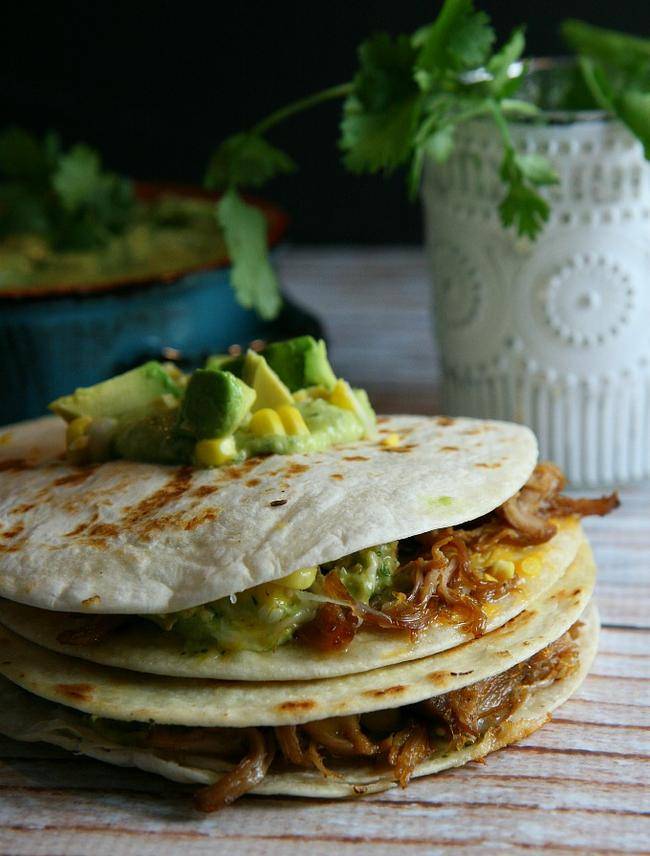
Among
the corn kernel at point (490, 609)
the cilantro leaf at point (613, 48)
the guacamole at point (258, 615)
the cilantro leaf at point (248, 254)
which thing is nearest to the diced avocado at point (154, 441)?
the guacamole at point (258, 615)

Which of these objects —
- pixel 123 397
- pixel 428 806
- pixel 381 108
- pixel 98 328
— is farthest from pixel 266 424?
pixel 98 328

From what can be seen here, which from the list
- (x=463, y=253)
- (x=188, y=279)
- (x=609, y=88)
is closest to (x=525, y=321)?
(x=463, y=253)

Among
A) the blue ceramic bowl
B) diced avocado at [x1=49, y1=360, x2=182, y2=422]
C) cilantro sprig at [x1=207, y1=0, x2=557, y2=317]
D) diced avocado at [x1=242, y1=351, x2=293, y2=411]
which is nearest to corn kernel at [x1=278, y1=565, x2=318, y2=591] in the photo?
diced avocado at [x1=242, y1=351, x2=293, y2=411]

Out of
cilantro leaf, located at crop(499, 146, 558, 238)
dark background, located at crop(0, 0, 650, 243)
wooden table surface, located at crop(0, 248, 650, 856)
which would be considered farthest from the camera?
dark background, located at crop(0, 0, 650, 243)

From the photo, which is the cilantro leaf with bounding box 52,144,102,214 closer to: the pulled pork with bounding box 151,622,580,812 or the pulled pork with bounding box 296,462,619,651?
the pulled pork with bounding box 296,462,619,651

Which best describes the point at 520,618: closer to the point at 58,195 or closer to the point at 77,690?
the point at 77,690
